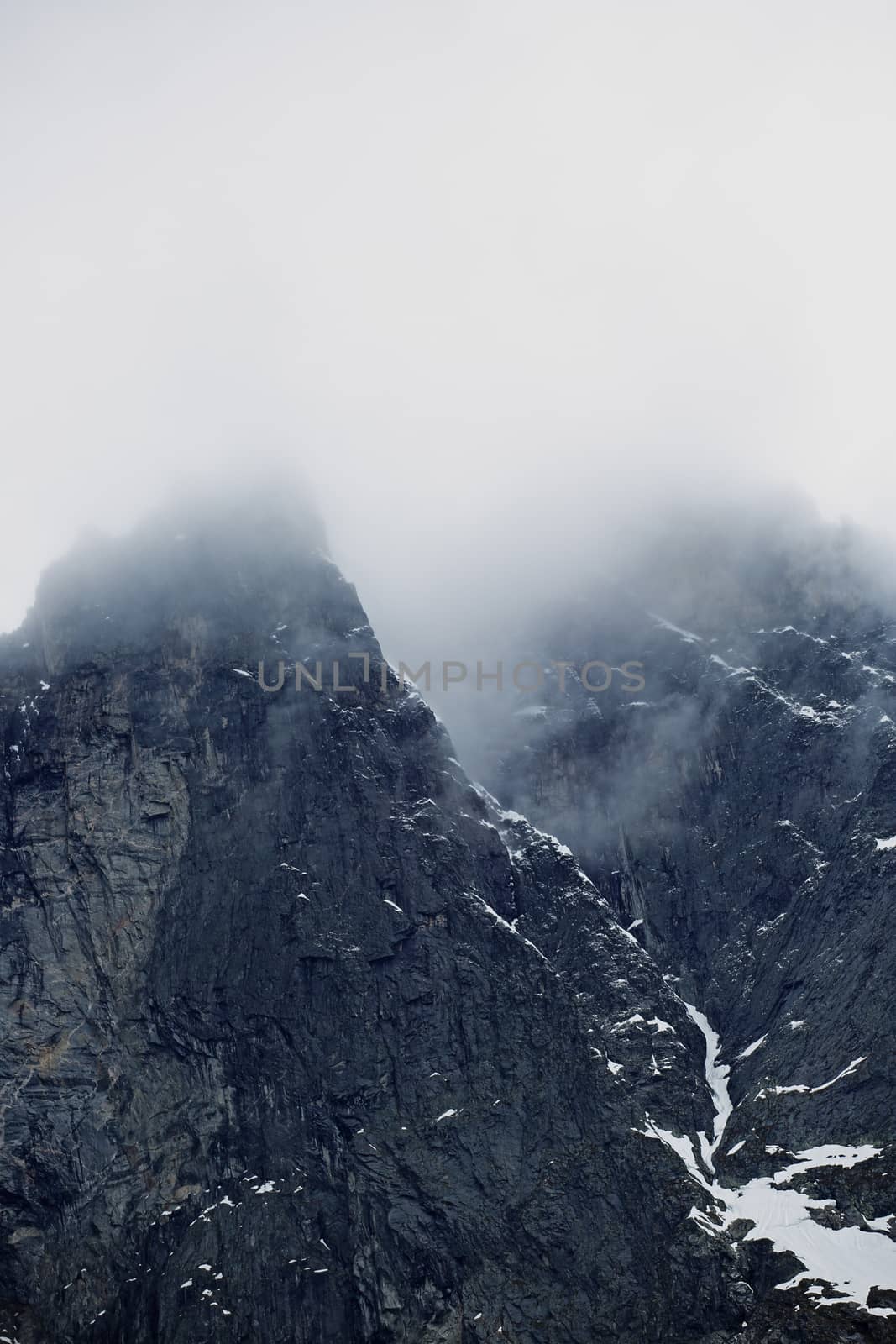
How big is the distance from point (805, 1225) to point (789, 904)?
144 feet

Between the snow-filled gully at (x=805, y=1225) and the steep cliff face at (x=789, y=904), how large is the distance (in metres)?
0.25

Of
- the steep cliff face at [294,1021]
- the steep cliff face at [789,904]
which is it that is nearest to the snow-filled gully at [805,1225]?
the steep cliff face at [789,904]

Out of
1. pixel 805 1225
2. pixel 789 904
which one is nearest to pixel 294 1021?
pixel 805 1225

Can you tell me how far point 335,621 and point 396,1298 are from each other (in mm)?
81135

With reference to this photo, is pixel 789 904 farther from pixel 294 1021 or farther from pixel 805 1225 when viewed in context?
pixel 294 1021

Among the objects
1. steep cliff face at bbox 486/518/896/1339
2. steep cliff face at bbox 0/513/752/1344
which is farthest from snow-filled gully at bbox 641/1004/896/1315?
steep cliff face at bbox 0/513/752/1344

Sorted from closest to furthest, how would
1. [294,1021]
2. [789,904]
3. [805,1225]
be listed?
[805,1225] < [294,1021] < [789,904]

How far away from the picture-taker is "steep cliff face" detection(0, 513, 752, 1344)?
143750 mm

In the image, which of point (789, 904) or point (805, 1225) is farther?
point (789, 904)

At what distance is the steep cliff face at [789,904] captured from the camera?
479 feet

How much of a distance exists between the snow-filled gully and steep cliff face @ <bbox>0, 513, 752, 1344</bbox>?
10.7ft

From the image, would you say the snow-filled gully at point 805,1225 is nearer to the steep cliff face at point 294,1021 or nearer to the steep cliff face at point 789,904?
the steep cliff face at point 789,904

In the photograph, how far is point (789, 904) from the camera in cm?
17838

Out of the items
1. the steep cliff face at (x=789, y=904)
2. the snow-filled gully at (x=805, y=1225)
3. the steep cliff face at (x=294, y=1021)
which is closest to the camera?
the snow-filled gully at (x=805, y=1225)
